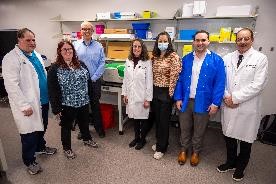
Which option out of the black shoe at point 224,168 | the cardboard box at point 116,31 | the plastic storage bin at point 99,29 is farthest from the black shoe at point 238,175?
the plastic storage bin at point 99,29

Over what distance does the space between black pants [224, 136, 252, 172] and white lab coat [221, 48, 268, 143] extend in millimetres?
92

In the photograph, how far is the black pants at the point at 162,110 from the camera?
99.9 inches

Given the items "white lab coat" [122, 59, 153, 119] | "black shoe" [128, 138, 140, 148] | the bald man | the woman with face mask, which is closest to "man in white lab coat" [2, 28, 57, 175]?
the bald man

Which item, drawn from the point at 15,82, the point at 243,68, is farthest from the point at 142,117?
the point at 15,82

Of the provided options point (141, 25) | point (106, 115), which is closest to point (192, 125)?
point (106, 115)

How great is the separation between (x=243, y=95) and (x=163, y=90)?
844 mm

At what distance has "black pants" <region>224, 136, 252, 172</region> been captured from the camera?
2281mm

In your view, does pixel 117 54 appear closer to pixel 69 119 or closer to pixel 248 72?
pixel 69 119

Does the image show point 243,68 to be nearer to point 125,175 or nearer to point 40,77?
point 125,175

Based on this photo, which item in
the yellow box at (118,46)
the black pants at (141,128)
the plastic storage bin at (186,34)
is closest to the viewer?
the black pants at (141,128)

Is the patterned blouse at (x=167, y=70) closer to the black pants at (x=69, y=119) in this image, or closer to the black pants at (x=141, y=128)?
the black pants at (x=141, y=128)

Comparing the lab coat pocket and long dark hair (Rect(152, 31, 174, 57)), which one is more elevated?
long dark hair (Rect(152, 31, 174, 57))

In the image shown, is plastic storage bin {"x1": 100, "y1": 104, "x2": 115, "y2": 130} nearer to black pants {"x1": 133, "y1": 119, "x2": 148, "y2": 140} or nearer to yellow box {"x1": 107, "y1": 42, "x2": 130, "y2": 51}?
black pants {"x1": 133, "y1": 119, "x2": 148, "y2": 140}

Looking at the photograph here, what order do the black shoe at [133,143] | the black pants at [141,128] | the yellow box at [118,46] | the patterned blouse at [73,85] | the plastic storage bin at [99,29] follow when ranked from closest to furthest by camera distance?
the patterned blouse at [73,85] → the black pants at [141,128] → the black shoe at [133,143] → the yellow box at [118,46] → the plastic storage bin at [99,29]
